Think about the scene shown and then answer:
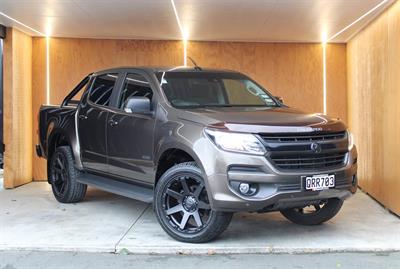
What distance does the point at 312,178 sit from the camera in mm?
4953

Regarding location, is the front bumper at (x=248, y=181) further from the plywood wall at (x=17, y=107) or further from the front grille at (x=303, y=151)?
the plywood wall at (x=17, y=107)

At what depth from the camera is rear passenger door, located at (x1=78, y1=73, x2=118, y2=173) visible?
21.7 ft

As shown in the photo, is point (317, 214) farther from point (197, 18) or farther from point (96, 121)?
point (197, 18)

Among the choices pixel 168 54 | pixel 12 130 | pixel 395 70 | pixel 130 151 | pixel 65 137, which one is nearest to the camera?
pixel 130 151

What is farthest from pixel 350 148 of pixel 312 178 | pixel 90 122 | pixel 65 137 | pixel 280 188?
pixel 65 137

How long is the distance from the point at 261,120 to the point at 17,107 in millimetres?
5655

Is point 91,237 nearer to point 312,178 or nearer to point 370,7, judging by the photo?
point 312,178

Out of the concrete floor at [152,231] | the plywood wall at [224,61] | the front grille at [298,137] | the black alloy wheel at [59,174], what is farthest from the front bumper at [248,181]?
the plywood wall at [224,61]

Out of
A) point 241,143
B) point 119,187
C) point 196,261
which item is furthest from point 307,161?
point 119,187

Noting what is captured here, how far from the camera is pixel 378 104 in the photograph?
24.3 feet

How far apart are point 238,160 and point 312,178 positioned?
0.78m

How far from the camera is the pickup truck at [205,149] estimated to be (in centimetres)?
482

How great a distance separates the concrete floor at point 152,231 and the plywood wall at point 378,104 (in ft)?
1.63

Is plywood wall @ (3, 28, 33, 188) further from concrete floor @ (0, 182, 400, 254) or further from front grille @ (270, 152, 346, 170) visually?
front grille @ (270, 152, 346, 170)
